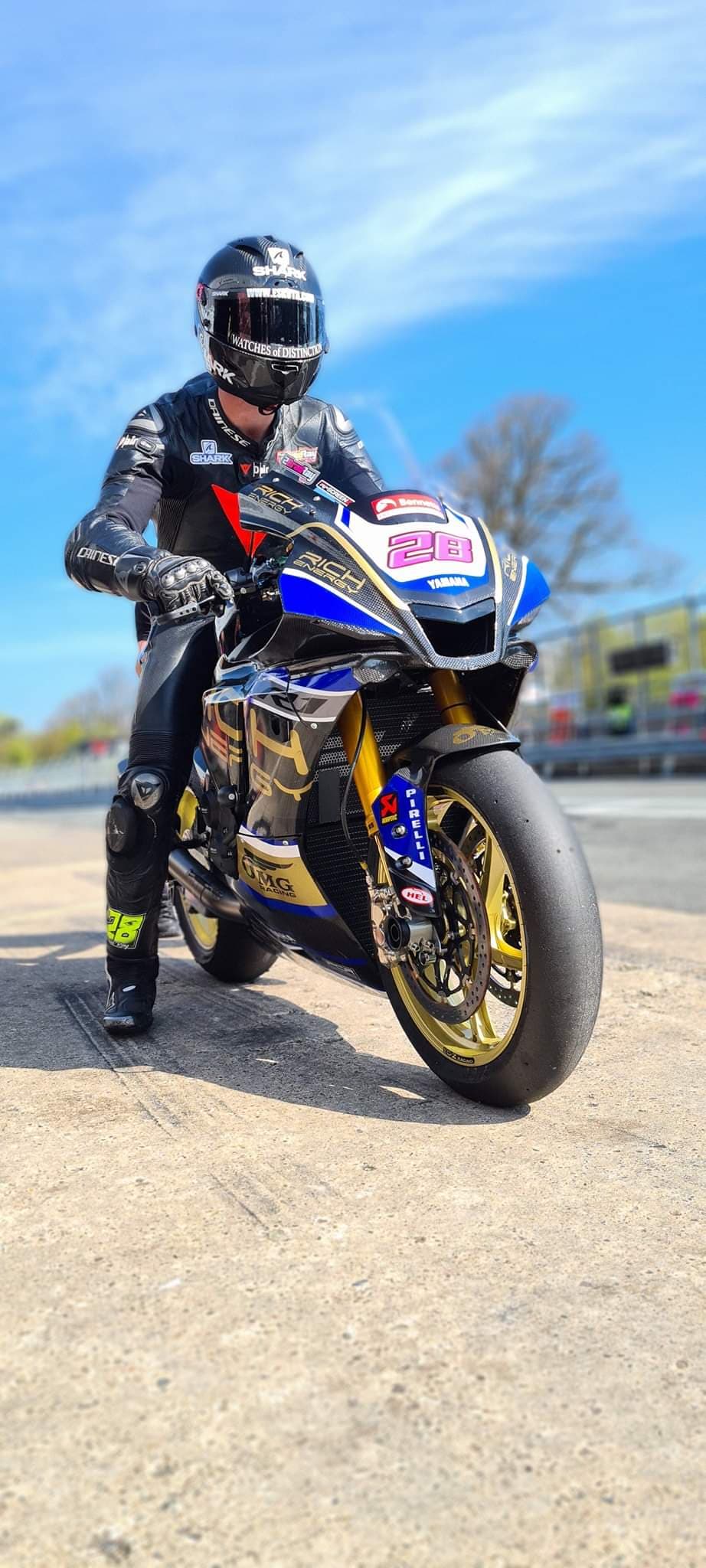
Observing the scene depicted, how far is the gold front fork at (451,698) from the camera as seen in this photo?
8.82 feet

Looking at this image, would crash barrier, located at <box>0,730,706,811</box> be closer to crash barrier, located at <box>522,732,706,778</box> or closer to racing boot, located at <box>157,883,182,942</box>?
crash barrier, located at <box>522,732,706,778</box>

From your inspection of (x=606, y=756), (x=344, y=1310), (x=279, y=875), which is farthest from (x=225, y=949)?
(x=606, y=756)

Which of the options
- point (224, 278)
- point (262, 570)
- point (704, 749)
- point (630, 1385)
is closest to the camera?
point (630, 1385)

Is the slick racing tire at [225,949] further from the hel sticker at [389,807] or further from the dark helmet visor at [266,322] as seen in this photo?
the dark helmet visor at [266,322]

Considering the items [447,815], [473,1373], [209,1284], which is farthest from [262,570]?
[473,1373]

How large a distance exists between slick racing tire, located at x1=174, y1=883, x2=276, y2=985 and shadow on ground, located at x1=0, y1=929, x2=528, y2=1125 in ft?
0.18

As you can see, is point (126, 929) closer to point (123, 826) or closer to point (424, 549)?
point (123, 826)

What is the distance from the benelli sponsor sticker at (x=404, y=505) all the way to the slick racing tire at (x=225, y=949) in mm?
1581

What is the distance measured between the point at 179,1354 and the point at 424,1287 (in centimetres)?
37

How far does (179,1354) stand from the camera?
1577mm

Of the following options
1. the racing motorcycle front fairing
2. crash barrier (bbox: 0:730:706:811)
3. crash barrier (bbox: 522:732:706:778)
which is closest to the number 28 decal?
the racing motorcycle front fairing

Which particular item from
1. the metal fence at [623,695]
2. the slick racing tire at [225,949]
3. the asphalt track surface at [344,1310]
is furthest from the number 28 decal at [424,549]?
the metal fence at [623,695]

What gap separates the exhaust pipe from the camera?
3.32 m

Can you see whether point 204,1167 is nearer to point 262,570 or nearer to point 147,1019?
point 147,1019
